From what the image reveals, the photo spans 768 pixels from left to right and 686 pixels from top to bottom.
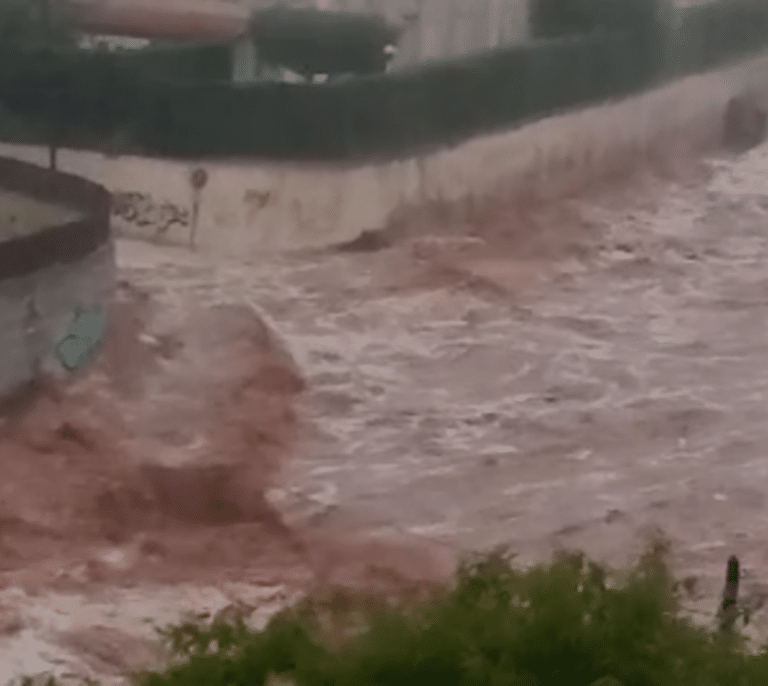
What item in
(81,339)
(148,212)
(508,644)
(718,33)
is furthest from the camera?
(718,33)

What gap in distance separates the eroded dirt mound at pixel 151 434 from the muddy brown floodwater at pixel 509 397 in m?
0.33

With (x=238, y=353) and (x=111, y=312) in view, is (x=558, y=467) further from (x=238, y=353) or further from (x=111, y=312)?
(x=111, y=312)

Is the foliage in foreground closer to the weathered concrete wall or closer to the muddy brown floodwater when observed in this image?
the muddy brown floodwater

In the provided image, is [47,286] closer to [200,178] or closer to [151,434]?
[151,434]

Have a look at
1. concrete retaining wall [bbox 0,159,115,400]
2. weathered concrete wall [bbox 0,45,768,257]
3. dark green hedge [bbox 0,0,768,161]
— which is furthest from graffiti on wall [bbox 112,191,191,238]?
concrete retaining wall [bbox 0,159,115,400]

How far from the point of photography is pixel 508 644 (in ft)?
22.8

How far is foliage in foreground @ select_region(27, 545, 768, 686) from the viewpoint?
6.91m

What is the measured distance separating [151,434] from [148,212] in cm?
633

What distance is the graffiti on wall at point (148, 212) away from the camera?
19.5m

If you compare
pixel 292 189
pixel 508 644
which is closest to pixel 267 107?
pixel 292 189

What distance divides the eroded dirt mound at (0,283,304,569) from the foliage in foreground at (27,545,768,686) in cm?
470

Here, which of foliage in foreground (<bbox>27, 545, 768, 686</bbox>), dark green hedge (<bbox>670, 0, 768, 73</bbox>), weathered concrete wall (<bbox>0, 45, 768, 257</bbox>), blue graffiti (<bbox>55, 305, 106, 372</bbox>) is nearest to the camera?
foliage in foreground (<bbox>27, 545, 768, 686</bbox>)

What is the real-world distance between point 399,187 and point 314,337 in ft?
14.7

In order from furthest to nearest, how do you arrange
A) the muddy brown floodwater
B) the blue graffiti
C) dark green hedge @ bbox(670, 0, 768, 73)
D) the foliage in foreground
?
dark green hedge @ bbox(670, 0, 768, 73)
the blue graffiti
the muddy brown floodwater
the foliage in foreground
